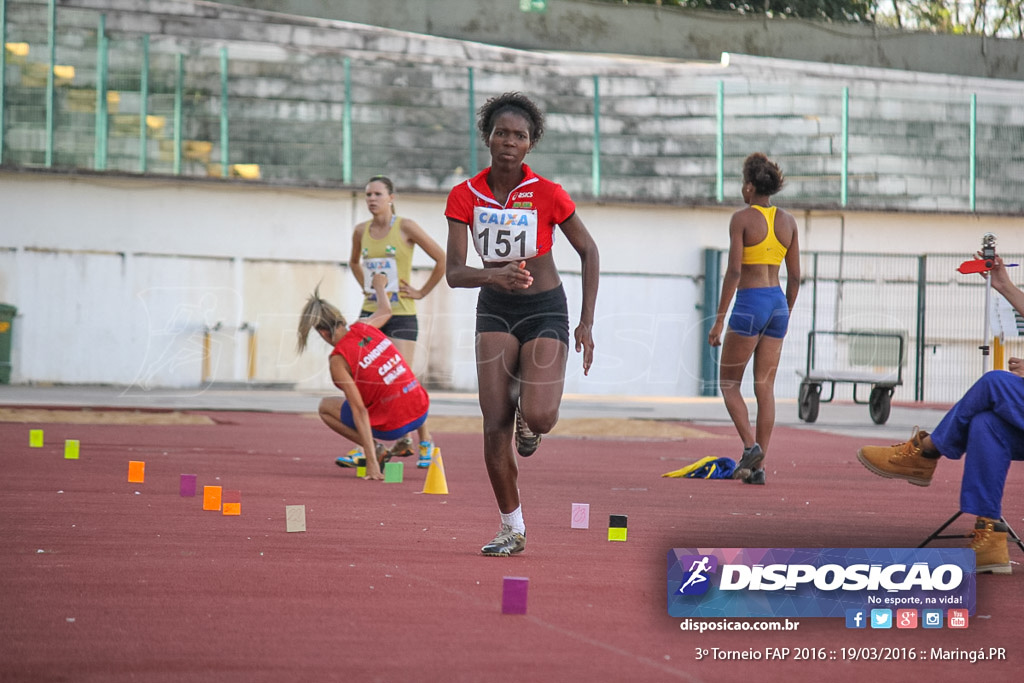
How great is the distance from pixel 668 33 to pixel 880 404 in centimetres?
1330

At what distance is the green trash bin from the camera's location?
76.5ft

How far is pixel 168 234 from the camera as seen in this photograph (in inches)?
961

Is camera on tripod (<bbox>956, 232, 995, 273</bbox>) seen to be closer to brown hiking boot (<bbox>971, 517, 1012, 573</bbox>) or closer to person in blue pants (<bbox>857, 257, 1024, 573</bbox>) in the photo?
person in blue pants (<bbox>857, 257, 1024, 573</bbox>)

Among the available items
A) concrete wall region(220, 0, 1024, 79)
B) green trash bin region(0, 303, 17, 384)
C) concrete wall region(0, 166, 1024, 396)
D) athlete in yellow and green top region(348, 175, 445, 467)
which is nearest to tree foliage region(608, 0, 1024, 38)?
concrete wall region(220, 0, 1024, 79)

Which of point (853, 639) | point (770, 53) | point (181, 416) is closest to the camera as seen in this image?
point (853, 639)

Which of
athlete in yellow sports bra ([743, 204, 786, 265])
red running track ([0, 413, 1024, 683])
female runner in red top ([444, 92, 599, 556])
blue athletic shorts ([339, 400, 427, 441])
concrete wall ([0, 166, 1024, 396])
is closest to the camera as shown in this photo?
red running track ([0, 413, 1024, 683])

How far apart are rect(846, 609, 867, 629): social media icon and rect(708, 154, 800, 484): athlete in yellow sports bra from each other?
18.6 ft

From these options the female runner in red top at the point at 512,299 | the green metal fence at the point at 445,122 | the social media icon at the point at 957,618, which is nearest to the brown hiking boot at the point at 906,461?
the female runner in red top at the point at 512,299

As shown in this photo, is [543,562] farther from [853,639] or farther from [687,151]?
[687,151]

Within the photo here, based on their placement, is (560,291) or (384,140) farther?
(384,140)

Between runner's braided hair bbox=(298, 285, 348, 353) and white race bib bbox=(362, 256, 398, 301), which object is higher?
white race bib bbox=(362, 256, 398, 301)

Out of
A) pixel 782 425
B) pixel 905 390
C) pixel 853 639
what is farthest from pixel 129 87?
pixel 853 639

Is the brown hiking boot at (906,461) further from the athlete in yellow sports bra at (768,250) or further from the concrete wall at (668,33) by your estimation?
the concrete wall at (668,33)

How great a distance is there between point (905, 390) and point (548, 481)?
17.1 metres
